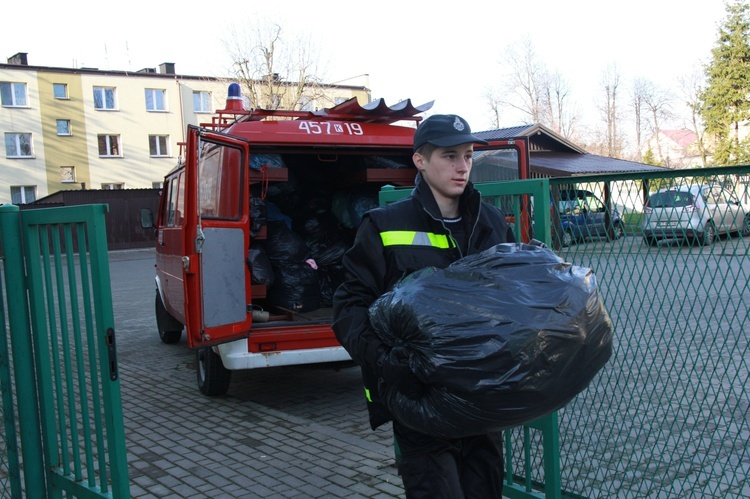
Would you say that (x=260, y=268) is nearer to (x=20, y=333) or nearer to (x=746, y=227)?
(x=20, y=333)

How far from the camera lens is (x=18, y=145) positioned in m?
37.0

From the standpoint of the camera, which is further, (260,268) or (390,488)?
(260,268)

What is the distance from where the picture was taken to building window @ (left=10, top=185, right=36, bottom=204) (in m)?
36.9

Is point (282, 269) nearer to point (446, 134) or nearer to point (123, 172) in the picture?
point (446, 134)

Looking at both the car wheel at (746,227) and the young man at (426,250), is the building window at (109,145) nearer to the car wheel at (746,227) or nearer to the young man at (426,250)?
the young man at (426,250)

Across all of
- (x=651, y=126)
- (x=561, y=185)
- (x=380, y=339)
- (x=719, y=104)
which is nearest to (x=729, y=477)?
(x=561, y=185)

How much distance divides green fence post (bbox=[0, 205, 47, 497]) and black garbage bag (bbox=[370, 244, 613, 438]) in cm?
177

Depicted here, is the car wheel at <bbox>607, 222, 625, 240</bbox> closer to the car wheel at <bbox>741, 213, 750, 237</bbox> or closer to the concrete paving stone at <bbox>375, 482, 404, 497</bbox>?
the car wheel at <bbox>741, 213, 750, 237</bbox>

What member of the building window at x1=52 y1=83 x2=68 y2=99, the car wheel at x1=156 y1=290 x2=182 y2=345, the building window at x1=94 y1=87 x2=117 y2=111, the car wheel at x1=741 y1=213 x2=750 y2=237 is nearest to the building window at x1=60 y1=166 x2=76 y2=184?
the building window at x1=94 y1=87 x2=117 y2=111

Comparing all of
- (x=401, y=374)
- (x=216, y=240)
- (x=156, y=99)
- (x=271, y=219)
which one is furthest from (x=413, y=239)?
(x=156, y=99)

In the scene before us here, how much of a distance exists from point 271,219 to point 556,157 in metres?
21.6

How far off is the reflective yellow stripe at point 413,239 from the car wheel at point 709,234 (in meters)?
1.02

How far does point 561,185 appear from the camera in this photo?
323 centimetres

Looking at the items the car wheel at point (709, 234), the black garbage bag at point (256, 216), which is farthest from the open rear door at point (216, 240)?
the car wheel at point (709, 234)
